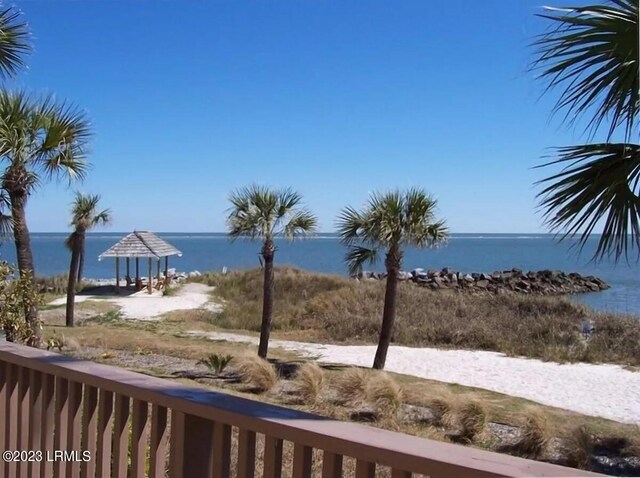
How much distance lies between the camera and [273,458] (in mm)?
1715

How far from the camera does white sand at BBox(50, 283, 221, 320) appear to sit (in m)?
25.8

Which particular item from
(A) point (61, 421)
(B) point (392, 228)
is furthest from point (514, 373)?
(A) point (61, 421)

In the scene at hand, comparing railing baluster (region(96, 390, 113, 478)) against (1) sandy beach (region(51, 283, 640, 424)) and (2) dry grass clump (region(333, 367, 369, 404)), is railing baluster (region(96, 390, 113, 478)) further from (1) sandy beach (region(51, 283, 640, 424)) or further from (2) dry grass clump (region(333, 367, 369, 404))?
(1) sandy beach (region(51, 283, 640, 424))

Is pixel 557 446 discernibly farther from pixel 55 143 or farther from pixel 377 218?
pixel 55 143

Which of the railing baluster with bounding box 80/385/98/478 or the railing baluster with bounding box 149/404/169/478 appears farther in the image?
the railing baluster with bounding box 80/385/98/478

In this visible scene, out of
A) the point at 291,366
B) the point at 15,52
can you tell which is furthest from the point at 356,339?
the point at 15,52

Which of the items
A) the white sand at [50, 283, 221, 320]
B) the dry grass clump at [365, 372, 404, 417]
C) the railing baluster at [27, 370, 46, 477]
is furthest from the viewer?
the white sand at [50, 283, 221, 320]

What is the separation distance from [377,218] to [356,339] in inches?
297

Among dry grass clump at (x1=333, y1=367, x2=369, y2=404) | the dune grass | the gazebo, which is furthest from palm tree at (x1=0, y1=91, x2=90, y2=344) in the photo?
the gazebo

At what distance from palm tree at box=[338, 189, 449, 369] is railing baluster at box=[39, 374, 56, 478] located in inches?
474

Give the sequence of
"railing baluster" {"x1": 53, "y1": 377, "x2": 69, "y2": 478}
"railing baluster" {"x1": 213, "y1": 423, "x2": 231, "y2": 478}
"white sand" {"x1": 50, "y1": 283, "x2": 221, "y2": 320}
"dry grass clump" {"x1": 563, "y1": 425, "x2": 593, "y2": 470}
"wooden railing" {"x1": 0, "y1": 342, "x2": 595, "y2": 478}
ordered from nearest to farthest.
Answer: "wooden railing" {"x1": 0, "y1": 342, "x2": 595, "y2": 478}, "railing baluster" {"x1": 213, "y1": 423, "x2": 231, "y2": 478}, "railing baluster" {"x1": 53, "y1": 377, "x2": 69, "y2": 478}, "dry grass clump" {"x1": 563, "y1": 425, "x2": 593, "y2": 470}, "white sand" {"x1": 50, "y1": 283, "x2": 221, "y2": 320}

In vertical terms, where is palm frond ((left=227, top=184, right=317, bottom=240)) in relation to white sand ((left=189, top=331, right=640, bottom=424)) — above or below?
above

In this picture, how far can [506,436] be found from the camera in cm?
854

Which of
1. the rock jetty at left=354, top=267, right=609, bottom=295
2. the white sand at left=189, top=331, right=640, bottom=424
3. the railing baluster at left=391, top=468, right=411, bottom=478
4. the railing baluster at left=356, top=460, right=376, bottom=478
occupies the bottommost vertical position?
the white sand at left=189, top=331, right=640, bottom=424
